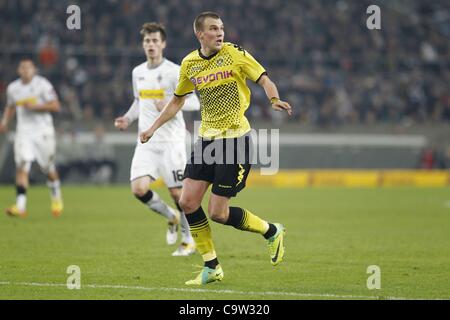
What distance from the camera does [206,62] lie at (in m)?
9.33

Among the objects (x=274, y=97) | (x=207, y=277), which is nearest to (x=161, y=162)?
(x=207, y=277)

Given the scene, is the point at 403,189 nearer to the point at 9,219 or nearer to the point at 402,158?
the point at 402,158

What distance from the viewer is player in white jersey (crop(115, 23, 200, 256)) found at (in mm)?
11875

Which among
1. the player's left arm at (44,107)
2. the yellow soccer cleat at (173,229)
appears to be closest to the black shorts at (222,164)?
the yellow soccer cleat at (173,229)

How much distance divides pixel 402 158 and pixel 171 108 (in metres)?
24.1

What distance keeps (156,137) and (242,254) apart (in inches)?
78.4

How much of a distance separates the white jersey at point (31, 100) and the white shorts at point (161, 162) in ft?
18.5

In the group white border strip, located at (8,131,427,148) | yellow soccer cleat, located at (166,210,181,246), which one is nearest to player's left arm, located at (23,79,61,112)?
yellow soccer cleat, located at (166,210,181,246)

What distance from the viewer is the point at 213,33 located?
9164mm

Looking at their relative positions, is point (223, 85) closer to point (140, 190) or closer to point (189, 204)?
point (189, 204)

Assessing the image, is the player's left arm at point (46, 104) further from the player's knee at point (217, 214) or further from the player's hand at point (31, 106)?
the player's knee at point (217, 214)

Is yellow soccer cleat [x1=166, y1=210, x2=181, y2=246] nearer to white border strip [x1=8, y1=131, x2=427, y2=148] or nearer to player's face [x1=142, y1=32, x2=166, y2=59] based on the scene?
player's face [x1=142, y1=32, x2=166, y2=59]

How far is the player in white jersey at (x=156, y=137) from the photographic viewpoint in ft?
39.0

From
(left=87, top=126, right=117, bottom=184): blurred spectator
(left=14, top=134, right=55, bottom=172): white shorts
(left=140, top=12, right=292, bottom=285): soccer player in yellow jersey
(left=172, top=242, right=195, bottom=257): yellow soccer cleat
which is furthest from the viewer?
(left=87, top=126, right=117, bottom=184): blurred spectator
